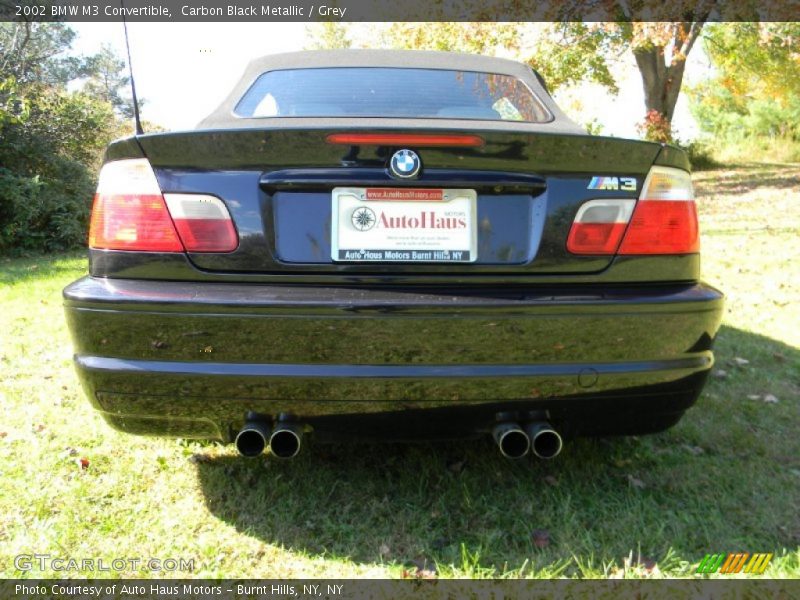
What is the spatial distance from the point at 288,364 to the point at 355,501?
2.49ft

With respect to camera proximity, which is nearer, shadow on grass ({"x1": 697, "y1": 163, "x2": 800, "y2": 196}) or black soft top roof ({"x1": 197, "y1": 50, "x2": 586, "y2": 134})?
black soft top roof ({"x1": 197, "y1": 50, "x2": 586, "y2": 134})

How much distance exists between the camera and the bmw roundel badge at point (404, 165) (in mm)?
1806

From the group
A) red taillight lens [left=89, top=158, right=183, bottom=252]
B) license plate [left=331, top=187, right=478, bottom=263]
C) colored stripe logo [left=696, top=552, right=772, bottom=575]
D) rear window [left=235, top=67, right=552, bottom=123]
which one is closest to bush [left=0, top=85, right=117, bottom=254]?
rear window [left=235, top=67, right=552, bottom=123]

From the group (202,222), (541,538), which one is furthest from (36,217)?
(541,538)

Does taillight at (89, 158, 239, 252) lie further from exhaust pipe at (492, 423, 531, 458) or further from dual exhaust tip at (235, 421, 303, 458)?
exhaust pipe at (492, 423, 531, 458)

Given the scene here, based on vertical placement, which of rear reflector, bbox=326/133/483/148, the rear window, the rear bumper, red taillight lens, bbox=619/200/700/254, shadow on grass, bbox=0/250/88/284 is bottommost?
shadow on grass, bbox=0/250/88/284

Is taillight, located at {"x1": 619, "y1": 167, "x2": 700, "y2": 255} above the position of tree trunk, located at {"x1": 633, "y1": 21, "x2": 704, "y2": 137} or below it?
below

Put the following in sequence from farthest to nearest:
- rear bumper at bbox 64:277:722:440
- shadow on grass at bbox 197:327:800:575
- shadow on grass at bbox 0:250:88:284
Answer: shadow on grass at bbox 0:250:88:284
shadow on grass at bbox 197:327:800:575
rear bumper at bbox 64:277:722:440

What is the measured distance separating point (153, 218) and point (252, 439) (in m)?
0.74

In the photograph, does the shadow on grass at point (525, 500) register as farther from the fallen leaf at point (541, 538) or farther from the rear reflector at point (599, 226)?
the rear reflector at point (599, 226)

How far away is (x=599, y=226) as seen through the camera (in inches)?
75.6

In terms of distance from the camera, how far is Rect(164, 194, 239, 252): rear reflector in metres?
1.83

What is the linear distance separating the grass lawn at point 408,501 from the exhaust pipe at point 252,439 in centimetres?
39

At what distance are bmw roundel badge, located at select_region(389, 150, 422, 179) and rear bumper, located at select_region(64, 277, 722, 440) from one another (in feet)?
1.12
